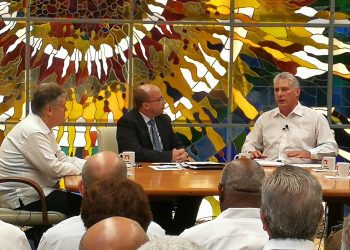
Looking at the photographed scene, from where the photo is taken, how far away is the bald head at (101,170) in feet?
12.2

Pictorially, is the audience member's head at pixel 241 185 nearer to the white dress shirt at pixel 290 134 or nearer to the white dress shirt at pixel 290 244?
the white dress shirt at pixel 290 244

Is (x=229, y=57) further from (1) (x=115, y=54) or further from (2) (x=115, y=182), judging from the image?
(2) (x=115, y=182)

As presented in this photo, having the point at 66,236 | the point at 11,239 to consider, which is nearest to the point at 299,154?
the point at 66,236

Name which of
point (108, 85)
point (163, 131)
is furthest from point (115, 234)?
point (108, 85)

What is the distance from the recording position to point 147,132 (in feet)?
20.6

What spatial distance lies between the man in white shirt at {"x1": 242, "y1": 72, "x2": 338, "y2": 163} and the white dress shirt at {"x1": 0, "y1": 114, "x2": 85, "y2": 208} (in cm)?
158

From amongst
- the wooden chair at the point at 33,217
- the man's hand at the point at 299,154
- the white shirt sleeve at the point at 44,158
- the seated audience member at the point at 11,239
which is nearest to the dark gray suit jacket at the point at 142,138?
the white shirt sleeve at the point at 44,158

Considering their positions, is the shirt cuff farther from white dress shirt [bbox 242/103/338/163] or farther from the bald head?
the bald head

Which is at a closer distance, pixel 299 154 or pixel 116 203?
pixel 116 203

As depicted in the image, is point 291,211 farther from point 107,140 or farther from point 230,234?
point 107,140

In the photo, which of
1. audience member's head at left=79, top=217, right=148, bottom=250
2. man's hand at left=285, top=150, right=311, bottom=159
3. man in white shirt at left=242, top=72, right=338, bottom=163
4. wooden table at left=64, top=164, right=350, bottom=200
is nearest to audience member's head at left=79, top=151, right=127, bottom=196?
wooden table at left=64, top=164, right=350, bottom=200

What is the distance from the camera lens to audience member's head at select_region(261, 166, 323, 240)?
105 inches

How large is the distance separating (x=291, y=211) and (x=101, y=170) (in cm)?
126

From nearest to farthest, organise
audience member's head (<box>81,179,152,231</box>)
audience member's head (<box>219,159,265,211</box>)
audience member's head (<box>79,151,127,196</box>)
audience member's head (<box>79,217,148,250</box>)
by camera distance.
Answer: audience member's head (<box>79,217,148,250</box>), audience member's head (<box>81,179,152,231</box>), audience member's head (<box>219,159,265,211</box>), audience member's head (<box>79,151,127,196</box>)
